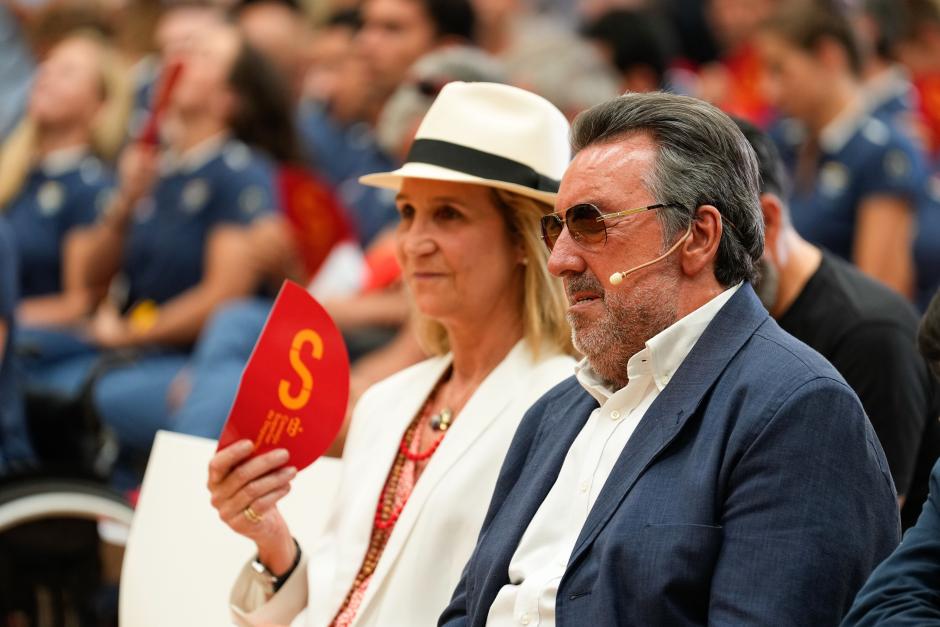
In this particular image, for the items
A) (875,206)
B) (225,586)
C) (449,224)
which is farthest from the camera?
(875,206)

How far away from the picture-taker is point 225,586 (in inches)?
133

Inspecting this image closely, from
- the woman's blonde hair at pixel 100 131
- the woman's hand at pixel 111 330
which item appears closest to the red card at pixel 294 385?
the woman's hand at pixel 111 330

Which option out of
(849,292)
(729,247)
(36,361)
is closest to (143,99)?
(36,361)

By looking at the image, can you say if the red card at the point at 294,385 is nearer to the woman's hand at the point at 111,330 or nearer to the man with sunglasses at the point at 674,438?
the man with sunglasses at the point at 674,438

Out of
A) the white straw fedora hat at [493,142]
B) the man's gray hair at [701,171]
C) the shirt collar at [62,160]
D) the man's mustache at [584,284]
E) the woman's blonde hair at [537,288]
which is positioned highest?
the man's gray hair at [701,171]

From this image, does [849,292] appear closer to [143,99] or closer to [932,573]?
[932,573]

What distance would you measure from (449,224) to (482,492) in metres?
0.61

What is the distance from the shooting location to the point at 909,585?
193cm

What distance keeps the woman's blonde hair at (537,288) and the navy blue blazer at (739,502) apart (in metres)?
0.84

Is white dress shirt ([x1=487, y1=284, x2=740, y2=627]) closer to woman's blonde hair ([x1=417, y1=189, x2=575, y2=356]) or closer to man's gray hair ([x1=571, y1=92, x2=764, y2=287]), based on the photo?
man's gray hair ([x1=571, y1=92, x2=764, y2=287])

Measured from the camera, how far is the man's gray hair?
91.2 inches

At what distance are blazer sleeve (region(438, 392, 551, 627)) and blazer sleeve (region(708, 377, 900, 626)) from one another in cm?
62

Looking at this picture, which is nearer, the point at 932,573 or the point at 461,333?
the point at 932,573

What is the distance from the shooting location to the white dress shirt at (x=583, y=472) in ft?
7.55
